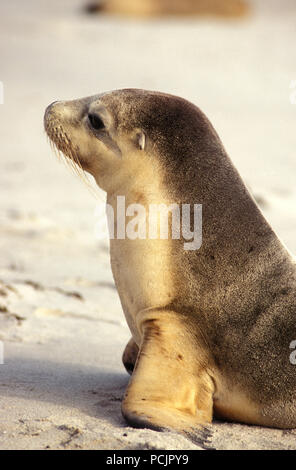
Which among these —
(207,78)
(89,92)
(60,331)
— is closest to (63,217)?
(60,331)

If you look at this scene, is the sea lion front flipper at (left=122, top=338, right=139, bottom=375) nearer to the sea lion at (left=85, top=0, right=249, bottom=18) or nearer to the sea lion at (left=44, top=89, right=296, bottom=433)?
the sea lion at (left=44, top=89, right=296, bottom=433)

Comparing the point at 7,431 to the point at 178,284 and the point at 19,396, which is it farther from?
the point at 178,284

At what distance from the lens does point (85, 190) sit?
28.7 ft

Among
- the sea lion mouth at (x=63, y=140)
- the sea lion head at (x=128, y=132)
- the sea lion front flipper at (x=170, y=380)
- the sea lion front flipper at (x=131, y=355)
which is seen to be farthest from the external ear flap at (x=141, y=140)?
the sea lion front flipper at (x=131, y=355)

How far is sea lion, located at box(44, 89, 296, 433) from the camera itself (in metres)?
3.67

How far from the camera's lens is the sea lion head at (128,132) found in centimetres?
384

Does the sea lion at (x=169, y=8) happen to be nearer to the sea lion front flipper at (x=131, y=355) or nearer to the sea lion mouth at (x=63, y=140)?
the sea lion mouth at (x=63, y=140)

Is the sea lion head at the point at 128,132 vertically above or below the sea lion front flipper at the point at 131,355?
above
